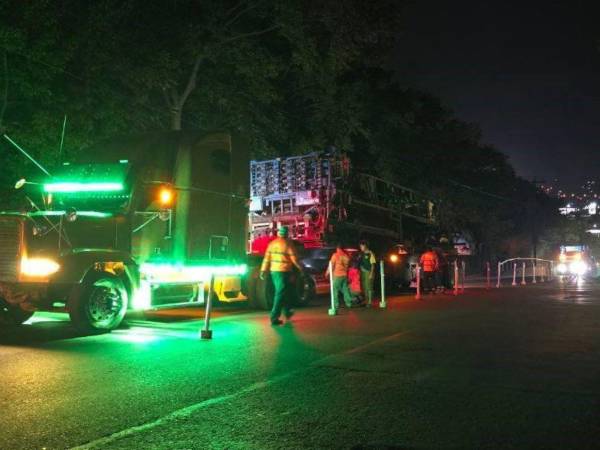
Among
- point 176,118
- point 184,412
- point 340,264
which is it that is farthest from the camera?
point 176,118

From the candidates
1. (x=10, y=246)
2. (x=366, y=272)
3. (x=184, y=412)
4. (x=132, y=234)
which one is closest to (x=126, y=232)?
(x=132, y=234)

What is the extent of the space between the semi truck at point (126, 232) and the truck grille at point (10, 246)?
16 millimetres

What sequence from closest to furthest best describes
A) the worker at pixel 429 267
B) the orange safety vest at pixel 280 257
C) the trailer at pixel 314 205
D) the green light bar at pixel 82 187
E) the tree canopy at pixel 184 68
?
the green light bar at pixel 82 187 → the orange safety vest at pixel 280 257 → the tree canopy at pixel 184 68 → the trailer at pixel 314 205 → the worker at pixel 429 267

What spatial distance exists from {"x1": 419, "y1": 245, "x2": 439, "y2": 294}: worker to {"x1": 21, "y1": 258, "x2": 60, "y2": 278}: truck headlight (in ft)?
43.6

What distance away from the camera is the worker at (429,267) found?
20688mm

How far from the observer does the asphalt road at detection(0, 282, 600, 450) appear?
16.3 ft

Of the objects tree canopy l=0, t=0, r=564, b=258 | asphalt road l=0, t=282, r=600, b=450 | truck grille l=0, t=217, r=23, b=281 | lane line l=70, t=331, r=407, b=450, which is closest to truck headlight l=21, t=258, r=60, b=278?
truck grille l=0, t=217, r=23, b=281

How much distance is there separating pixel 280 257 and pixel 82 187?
3.72 m

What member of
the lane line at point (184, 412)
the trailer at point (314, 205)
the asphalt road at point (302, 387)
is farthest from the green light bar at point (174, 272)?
the trailer at point (314, 205)

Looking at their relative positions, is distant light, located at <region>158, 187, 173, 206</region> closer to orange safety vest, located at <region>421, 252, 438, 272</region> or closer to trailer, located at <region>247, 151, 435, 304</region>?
trailer, located at <region>247, 151, 435, 304</region>

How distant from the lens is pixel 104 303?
1048 centimetres

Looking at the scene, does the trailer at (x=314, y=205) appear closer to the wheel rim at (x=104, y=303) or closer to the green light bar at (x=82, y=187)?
the green light bar at (x=82, y=187)

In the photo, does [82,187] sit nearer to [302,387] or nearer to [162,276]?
[162,276]

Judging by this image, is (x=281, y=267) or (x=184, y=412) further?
(x=281, y=267)
